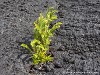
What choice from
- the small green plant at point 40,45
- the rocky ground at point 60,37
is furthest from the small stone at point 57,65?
the small green plant at point 40,45

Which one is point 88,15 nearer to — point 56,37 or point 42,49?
point 56,37

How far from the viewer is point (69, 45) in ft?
13.1

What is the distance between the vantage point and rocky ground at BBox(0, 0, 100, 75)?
347 centimetres

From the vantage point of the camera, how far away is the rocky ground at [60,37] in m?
3.47

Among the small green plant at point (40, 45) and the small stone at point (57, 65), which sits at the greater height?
the small green plant at point (40, 45)

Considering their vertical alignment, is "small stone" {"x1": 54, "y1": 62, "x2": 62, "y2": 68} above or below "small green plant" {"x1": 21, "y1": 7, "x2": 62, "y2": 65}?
below

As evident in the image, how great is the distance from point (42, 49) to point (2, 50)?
27.3 inches

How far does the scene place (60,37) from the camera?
13.8 ft

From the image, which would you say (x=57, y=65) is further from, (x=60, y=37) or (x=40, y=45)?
(x=60, y=37)

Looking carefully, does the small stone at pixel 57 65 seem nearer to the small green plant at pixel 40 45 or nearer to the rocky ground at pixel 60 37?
the rocky ground at pixel 60 37

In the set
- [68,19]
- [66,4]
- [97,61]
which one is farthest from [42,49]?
[66,4]

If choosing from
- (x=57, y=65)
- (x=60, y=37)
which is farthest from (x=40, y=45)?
(x=60, y=37)

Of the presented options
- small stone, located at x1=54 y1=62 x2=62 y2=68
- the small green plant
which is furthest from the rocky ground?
the small green plant

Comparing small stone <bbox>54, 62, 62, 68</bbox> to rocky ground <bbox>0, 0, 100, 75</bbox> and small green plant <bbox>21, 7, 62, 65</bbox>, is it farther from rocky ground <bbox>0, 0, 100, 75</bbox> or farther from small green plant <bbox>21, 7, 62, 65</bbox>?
small green plant <bbox>21, 7, 62, 65</bbox>
